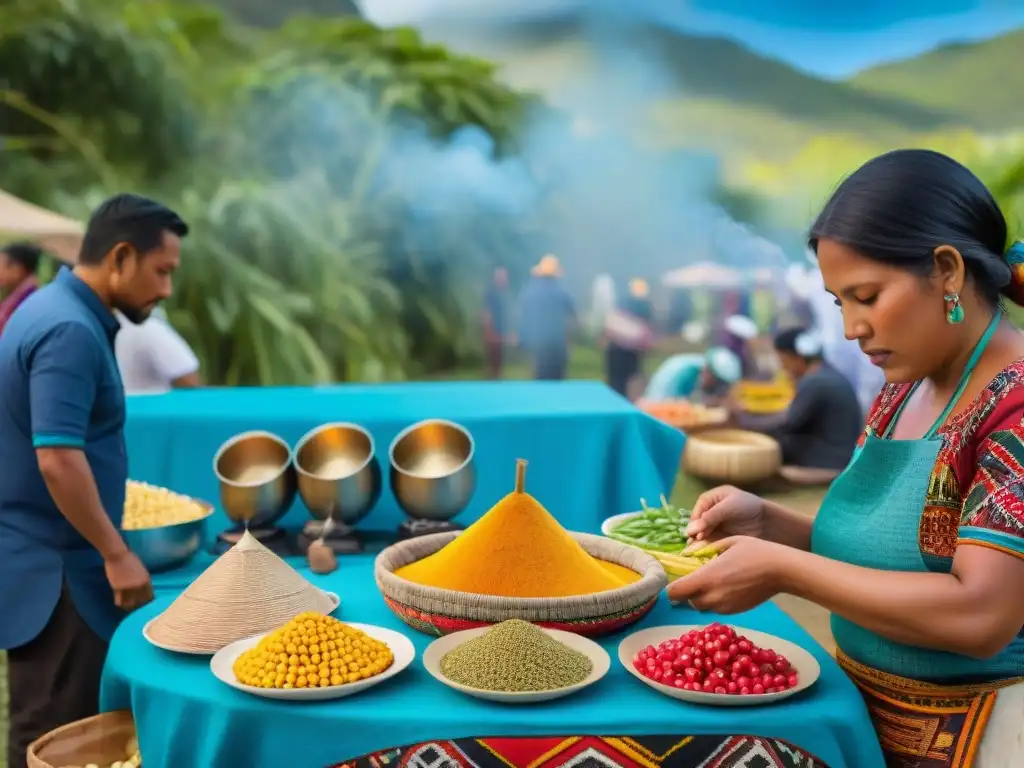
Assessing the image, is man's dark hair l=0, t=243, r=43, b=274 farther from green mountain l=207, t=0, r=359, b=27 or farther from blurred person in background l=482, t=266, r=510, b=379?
green mountain l=207, t=0, r=359, b=27

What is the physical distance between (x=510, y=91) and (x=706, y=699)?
1109 cm

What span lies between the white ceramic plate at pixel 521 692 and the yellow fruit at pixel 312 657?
67 millimetres

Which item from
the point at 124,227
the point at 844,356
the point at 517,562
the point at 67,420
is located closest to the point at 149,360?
the point at 124,227

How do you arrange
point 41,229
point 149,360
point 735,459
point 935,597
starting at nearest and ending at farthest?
point 935,597 → point 149,360 → point 41,229 → point 735,459

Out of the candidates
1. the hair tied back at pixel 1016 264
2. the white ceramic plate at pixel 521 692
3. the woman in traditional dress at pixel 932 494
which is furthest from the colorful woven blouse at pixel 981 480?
the white ceramic plate at pixel 521 692

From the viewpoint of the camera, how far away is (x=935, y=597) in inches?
Result: 41.9

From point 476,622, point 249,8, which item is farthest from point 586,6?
point 476,622

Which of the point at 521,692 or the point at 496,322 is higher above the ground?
the point at 521,692

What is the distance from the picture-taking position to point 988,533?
1041 millimetres

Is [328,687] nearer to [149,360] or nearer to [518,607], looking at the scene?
[518,607]

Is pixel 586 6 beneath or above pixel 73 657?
above

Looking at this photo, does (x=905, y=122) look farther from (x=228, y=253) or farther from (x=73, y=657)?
(x=73, y=657)

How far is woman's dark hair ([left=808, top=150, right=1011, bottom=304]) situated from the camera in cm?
112

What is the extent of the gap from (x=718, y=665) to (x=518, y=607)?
12.0 inches
